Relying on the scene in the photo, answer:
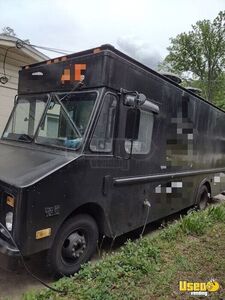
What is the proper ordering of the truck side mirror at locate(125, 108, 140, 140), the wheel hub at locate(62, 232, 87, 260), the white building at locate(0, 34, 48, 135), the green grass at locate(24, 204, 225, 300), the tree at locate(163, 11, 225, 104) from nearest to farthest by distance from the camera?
1. the green grass at locate(24, 204, 225, 300)
2. the wheel hub at locate(62, 232, 87, 260)
3. the truck side mirror at locate(125, 108, 140, 140)
4. the white building at locate(0, 34, 48, 135)
5. the tree at locate(163, 11, 225, 104)

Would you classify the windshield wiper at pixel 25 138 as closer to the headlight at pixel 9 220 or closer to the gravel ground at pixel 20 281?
the headlight at pixel 9 220

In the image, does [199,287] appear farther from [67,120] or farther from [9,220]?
[67,120]

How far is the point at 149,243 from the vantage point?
A: 412 cm

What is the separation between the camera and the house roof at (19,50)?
7421mm

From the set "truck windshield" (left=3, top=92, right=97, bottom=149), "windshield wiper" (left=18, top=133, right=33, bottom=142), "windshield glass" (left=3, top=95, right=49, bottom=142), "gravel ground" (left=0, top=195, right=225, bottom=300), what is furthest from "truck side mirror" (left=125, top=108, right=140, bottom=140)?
"gravel ground" (left=0, top=195, right=225, bottom=300)

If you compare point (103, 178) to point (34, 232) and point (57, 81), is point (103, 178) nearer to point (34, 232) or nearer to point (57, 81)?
point (34, 232)

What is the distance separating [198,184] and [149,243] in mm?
2999

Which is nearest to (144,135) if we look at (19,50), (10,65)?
(19,50)

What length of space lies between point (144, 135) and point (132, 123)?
599mm

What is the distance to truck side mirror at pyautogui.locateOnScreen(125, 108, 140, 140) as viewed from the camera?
4.01m

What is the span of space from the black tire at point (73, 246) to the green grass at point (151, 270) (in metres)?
0.19

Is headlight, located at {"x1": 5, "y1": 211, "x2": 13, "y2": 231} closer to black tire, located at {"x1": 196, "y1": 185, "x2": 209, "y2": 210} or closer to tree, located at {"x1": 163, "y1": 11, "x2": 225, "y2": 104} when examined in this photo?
black tire, located at {"x1": 196, "y1": 185, "x2": 209, "y2": 210}

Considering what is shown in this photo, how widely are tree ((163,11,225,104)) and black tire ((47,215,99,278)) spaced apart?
2155cm

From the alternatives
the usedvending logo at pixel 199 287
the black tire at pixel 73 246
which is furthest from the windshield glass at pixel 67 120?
the usedvending logo at pixel 199 287
